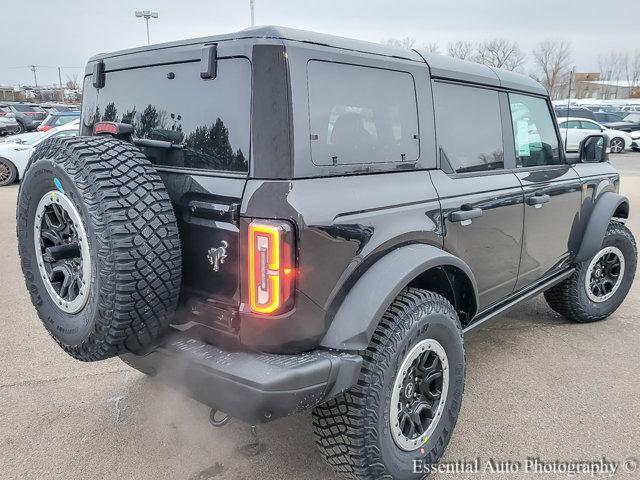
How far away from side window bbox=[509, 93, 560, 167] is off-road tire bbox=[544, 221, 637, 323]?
36.9 inches

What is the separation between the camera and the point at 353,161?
7.43 feet

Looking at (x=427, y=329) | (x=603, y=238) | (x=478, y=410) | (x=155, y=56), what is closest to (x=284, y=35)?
(x=155, y=56)

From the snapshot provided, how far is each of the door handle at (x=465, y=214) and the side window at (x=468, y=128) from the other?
0.23 metres

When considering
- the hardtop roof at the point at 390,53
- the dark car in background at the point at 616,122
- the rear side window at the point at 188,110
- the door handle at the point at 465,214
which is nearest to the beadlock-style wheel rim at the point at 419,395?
the door handle at the point at 465,214

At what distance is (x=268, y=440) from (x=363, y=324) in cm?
113

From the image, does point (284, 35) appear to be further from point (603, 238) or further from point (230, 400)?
point (603, 238)

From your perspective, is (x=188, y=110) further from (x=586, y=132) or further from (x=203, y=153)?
(x=586, y=132)

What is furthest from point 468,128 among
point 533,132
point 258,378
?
point 258,378

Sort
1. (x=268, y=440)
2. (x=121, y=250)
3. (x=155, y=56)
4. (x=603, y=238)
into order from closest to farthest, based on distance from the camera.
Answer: (x=121, y=250) < (x=155, y=56) < (x=268, y=440) < (x=603, y=238)

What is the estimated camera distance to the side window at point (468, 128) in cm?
278

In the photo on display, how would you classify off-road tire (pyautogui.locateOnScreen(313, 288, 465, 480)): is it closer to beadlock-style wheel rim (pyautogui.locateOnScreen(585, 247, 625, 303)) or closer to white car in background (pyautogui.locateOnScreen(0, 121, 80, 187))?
beadlock-style wheel rim (pyautogui.locateOnScreen(585, 247, 625, 303))

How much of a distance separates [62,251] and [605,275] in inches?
163

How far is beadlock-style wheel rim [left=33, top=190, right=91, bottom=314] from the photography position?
82.0 inches

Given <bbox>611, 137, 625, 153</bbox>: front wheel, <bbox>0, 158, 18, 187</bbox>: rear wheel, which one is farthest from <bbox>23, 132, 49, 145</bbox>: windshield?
<bbox>611, 137, 625, 153</bbox>: front wheel
